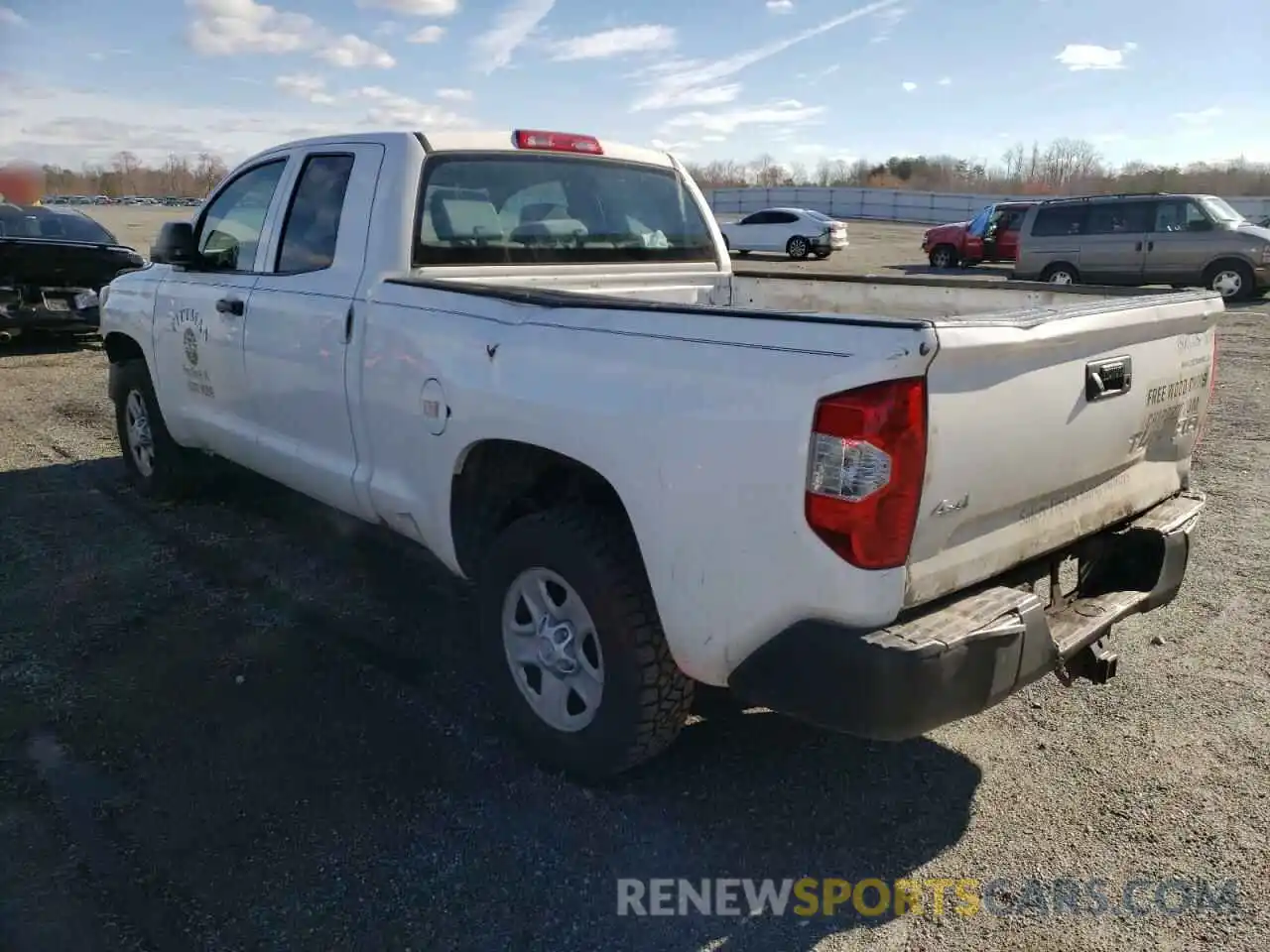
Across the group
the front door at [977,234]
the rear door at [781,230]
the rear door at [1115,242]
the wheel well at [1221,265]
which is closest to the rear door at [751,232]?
the rear door at [781,230]

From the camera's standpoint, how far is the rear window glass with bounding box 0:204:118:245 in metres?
11.1

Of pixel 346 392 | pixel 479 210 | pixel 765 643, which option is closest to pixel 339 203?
pixel 479 210

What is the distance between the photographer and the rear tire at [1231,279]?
16391 millimetres

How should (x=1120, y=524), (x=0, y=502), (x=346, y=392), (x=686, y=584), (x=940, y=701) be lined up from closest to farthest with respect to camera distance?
(x=940, y=701) < (x=686, y=584) < (x=1120, y=524) < (x=346, y=392) < (x=0, y=502)

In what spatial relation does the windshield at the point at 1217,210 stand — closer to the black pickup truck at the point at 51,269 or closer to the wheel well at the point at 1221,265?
the wheel well at the point at 1221,265

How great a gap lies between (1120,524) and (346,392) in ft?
8.91

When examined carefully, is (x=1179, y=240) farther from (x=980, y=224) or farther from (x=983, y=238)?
(x=980, y=224)

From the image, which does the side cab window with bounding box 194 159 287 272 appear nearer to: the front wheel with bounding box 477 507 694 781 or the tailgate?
the front wheel with bounding box 477 507 694 781

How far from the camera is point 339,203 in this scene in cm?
402

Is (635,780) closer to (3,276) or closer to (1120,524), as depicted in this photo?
(1120,524)

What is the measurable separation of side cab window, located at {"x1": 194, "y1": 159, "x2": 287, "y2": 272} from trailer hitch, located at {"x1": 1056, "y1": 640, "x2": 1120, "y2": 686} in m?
3.73

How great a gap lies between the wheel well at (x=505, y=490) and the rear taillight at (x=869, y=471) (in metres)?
0.82

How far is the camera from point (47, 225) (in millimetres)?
11320

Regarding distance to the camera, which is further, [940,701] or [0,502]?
[0,502]
